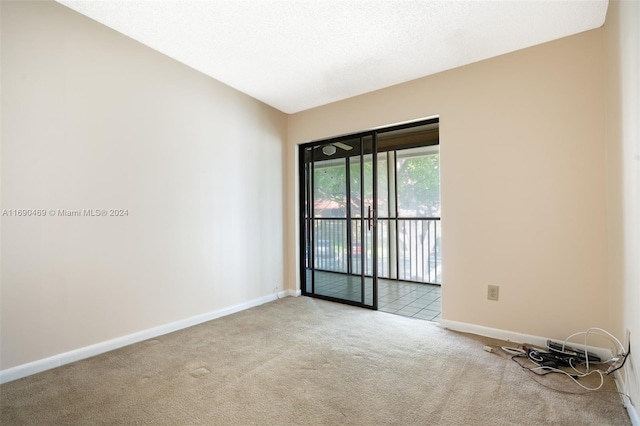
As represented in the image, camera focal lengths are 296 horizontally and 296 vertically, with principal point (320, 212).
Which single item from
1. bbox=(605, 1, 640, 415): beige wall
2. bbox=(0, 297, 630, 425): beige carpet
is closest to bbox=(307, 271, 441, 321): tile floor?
bbox=(0, 297, 630, 425): beige carpet

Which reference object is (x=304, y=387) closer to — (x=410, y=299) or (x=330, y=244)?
(x=330, y=244)

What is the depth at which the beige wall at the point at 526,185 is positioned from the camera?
212 centimetres

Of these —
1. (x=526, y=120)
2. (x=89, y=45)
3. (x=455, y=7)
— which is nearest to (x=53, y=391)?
(x=89, y=45)

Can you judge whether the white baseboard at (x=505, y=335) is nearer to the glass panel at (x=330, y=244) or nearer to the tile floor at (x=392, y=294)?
the tile floor at (x=392, y=294)

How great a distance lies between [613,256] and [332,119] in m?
2.75

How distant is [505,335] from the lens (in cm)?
239

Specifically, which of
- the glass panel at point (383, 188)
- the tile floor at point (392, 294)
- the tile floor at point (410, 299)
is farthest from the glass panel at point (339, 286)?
the glass panel at point (383, 188)

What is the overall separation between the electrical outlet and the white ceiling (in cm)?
194

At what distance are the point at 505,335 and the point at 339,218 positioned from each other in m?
1.99

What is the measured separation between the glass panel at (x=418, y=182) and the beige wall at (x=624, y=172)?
2.53 meters

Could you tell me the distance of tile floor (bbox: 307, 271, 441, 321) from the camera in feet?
10.5

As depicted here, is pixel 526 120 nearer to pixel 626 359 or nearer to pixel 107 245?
pixel 626 359

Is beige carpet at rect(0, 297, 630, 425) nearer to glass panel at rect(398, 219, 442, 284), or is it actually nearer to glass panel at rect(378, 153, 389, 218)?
glass panel at rect(398, 219, 442, 284)

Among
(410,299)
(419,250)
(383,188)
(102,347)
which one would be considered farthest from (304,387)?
(383,188)
